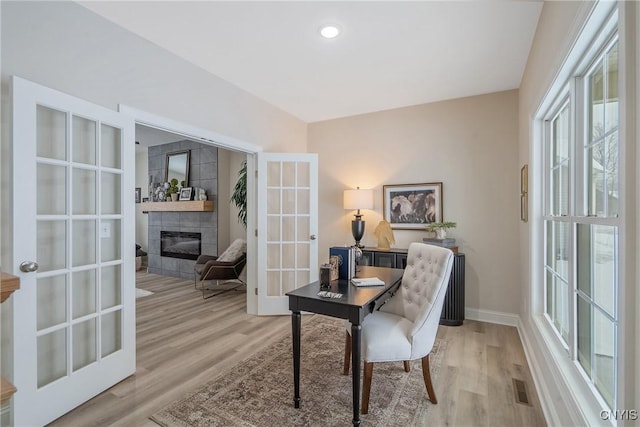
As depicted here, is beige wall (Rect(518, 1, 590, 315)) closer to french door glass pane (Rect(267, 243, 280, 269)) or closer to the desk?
the desk

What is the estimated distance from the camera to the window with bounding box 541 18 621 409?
4.15 feet

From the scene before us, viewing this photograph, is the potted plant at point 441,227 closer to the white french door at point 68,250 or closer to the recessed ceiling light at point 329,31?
the recessed ceiling light at point 329,31

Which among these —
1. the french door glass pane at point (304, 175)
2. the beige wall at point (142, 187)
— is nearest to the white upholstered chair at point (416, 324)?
the french door glass pane at point (304, 175)

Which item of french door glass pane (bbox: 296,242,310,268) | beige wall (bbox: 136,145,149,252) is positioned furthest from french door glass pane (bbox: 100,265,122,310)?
beige wall (bbox: 136,145,149,252)

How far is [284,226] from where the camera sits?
153 inches

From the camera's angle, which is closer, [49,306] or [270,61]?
[49,306]

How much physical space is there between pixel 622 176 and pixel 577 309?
3.63 ft

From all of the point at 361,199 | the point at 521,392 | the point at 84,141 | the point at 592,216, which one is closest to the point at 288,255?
the point at 361,199

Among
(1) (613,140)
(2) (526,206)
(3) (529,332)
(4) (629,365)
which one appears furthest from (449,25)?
(3) (529,332)

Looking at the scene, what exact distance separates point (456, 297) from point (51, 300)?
11.8ft

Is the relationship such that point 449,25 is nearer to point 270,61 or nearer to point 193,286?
point 270,61

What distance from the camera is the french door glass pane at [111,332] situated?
2236 millimetres

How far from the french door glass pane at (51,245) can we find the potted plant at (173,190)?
13.9ft

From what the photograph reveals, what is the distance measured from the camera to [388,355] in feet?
6.09
